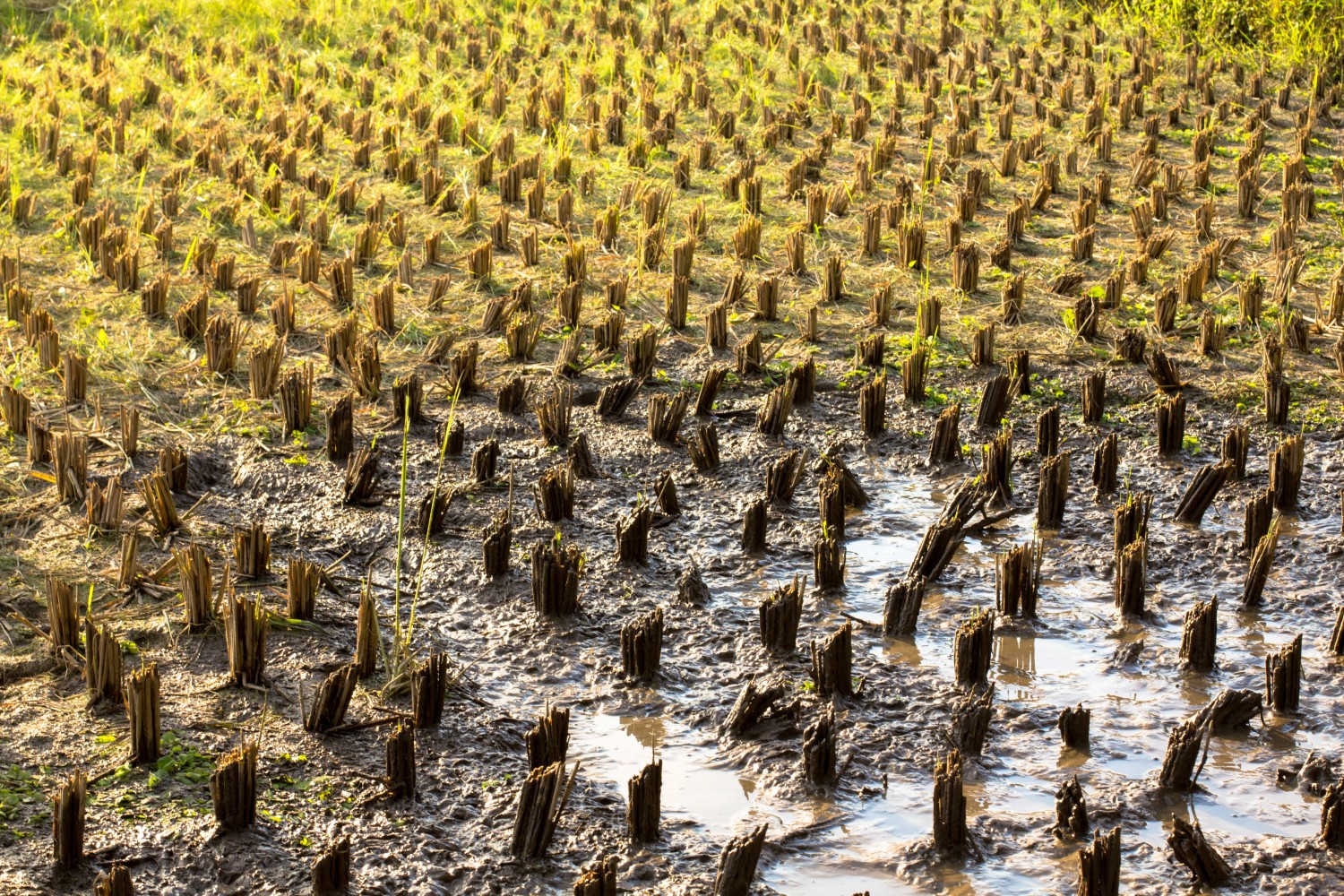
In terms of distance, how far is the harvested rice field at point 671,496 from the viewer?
130 inches

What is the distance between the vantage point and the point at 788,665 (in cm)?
397

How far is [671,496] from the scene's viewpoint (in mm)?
4891

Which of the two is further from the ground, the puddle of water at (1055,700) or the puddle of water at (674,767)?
the puddle of water at (1055,700)

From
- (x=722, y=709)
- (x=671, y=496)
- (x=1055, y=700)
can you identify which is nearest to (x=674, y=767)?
(x=722, y=709)

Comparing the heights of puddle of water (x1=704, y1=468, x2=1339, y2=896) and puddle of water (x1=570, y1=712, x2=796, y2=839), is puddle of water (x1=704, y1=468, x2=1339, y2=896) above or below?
above

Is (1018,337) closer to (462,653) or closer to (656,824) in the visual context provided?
(462,653)

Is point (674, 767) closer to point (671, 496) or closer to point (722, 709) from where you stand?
point (722, 709)

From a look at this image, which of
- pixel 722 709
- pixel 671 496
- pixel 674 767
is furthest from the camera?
pixel 671 496

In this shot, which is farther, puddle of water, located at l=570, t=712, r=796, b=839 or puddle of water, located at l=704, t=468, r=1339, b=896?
puddle of water, located at l=570, t=712, r=796, b=839

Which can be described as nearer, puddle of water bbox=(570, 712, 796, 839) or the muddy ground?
the muddy ground

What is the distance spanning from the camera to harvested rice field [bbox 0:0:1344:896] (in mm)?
3293

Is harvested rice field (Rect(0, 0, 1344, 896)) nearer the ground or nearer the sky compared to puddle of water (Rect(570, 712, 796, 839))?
nearer the sky

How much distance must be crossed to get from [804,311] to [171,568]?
3.28m

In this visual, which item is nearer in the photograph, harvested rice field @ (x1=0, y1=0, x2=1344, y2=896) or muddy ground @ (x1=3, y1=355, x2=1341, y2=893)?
muddy ground @ (x1=3, y1=355, x2=1341, y2=893)
